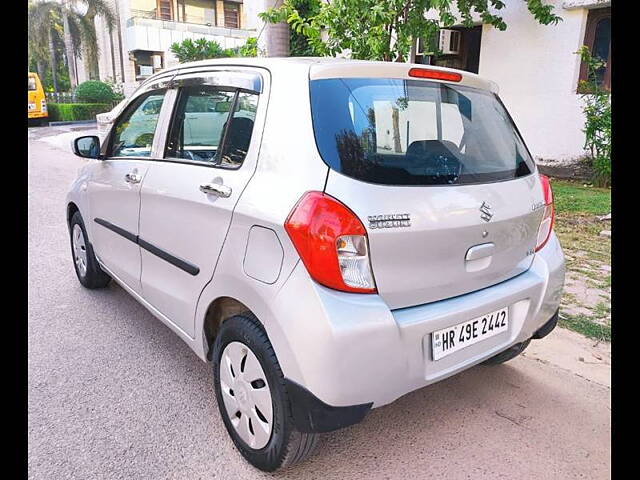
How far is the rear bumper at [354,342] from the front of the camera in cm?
177

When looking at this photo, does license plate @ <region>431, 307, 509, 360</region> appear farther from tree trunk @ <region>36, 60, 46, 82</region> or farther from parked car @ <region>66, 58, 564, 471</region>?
tree trunk @ <region>36, 60, 46, 82</region>

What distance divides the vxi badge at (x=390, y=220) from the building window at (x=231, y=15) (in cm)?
3945

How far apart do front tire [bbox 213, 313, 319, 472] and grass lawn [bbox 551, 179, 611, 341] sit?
240 cm

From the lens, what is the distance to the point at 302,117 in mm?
1977

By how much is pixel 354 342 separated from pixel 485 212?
82 centimetres

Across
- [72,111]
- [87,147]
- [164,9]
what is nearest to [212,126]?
[87,147]

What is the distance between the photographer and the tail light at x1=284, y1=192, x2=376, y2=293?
5.93 feet

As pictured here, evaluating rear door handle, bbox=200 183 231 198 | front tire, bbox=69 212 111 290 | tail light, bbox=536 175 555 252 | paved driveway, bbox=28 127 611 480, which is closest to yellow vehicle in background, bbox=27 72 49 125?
front tire, bbox=69 212 111 290

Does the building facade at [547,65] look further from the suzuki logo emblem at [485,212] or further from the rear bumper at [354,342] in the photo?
the rear bumper at [354,342]

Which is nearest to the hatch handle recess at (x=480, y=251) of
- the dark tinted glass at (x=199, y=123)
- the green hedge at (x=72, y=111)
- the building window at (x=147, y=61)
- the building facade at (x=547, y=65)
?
the dark tinted glass at (x=199, y=123)

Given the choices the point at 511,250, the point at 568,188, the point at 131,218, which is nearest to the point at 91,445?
the point at 131,218

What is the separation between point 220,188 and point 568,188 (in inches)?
266

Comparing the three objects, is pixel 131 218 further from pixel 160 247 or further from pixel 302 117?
pixel 302 117

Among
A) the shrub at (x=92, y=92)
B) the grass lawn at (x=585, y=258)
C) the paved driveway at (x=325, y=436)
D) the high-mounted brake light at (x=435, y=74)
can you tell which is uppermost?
the shrub at (x=92, y=92)
